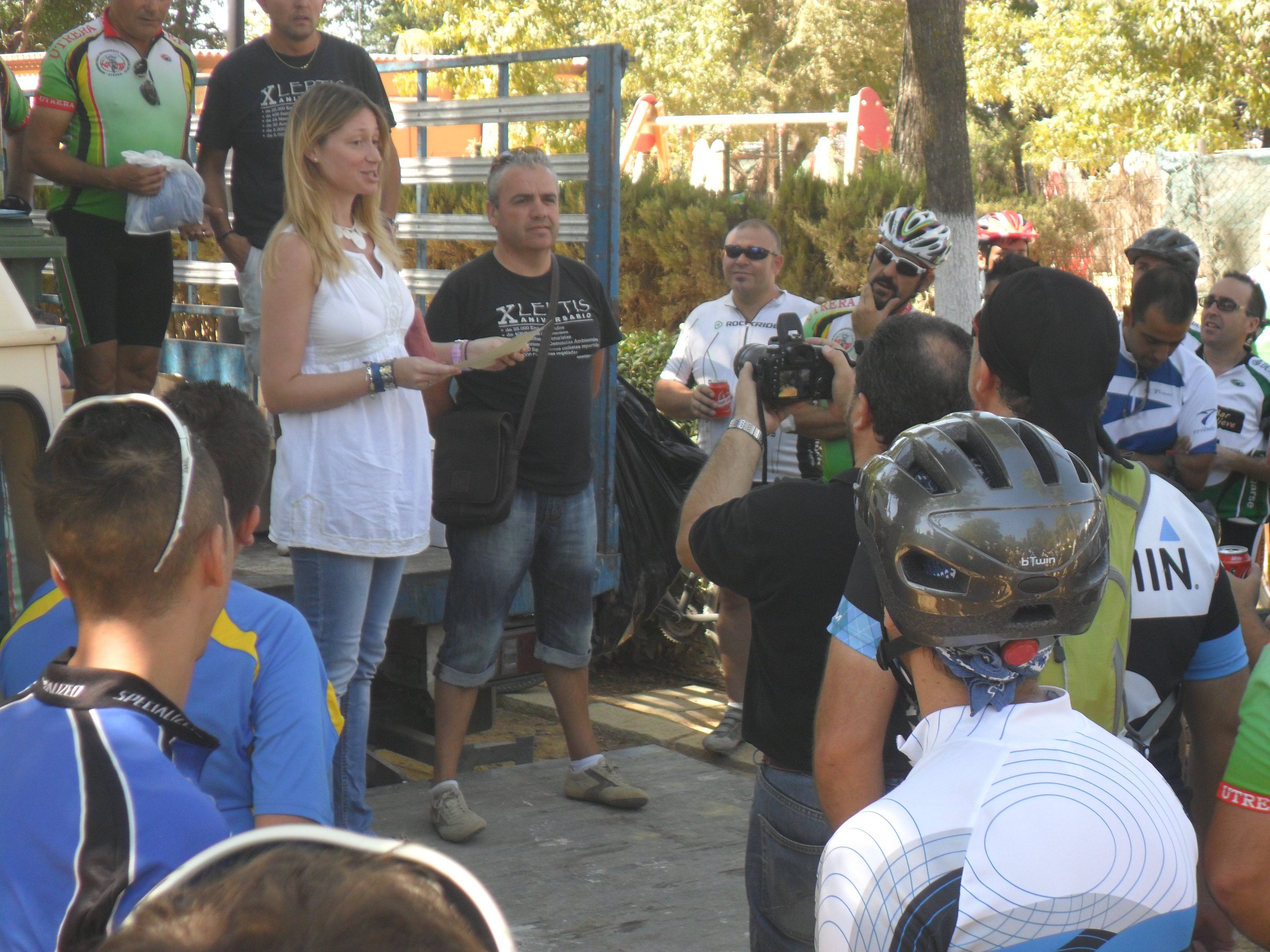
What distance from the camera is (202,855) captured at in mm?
797

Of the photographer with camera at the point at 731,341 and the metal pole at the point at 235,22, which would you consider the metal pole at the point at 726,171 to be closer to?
Result: the metal pole at the point at 235,22

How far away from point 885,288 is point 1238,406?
1870 mm

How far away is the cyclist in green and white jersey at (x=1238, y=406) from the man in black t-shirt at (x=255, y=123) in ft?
11.3

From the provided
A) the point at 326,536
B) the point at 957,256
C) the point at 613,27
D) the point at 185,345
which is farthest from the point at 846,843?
the point at 613,27

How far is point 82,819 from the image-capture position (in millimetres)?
1374

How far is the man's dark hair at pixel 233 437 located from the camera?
223cm

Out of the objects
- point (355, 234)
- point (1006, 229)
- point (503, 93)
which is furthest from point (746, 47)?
point (355, 234)

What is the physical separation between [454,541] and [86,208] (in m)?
1.76

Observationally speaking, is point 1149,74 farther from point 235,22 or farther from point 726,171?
point 235,22

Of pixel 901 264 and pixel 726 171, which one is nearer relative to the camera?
pixel 901 264

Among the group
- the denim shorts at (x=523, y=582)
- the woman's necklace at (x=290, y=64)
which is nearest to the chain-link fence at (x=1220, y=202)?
the denim shorts at (x=523, y=582)

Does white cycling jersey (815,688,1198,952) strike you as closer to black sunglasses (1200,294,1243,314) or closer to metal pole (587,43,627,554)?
metal pole (587,43,627,554)

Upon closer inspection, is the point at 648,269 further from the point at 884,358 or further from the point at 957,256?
the point at 884,358

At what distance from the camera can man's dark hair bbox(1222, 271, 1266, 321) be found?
550 cm
